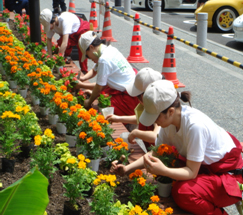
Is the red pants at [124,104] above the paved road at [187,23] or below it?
below

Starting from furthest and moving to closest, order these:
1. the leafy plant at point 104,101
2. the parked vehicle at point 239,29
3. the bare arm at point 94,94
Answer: the parked vehicle at point 239,29
the bare arm at point 94,94
the leafy plant at point 104,101

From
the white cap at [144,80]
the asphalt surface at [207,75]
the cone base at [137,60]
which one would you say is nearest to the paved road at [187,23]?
the asphalt surface at [207,75]

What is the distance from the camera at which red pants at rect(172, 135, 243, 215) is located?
10.0ft

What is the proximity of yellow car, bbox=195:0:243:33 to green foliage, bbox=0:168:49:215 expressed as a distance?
11.8 m

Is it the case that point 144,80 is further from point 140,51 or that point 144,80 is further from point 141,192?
point 140,51

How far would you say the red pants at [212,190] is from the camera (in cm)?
306

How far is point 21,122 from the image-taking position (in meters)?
3.81

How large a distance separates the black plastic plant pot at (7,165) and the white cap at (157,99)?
4.26ft

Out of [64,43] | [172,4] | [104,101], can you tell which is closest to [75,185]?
[104,101]

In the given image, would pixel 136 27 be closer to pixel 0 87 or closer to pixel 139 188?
pixel 0 87

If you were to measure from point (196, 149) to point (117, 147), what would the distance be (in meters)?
0.81

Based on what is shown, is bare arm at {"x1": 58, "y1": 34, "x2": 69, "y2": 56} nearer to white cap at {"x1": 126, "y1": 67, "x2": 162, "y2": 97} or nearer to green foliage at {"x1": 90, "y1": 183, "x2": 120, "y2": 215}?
white cap at {"x1": 126, "y1": 67, "x2": 162, "y2": 97}

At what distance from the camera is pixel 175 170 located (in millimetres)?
3025

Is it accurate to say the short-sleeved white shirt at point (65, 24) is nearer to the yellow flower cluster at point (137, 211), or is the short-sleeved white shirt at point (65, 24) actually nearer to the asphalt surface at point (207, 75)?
the asphalt surface at point (207, 75)
